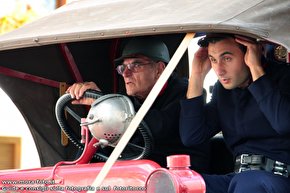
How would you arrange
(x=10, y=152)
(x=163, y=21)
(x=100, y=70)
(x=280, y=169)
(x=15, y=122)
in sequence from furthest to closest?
(x=15, y=122) → (x=10, y=152) → (x=100, y=70) → (x=280, y=169) → (x=163, y=21)

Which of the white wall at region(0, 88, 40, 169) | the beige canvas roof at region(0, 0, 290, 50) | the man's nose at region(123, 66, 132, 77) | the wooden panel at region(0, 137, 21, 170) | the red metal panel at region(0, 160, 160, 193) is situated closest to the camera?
the beige canvas roof at region(0, 0, 290, 50)

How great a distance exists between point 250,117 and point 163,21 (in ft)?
2.46

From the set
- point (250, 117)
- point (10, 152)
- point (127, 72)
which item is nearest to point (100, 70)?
point (127, 72)

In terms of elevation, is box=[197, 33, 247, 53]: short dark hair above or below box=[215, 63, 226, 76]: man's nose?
above

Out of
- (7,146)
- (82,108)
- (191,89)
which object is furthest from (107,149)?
(7,146)

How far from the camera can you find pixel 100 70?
4.98 metres

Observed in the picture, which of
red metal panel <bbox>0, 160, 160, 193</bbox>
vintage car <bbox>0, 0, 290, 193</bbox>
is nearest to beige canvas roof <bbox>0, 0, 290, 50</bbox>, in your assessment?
vintage car <bbox>0, 0, 290, 193</bbox>

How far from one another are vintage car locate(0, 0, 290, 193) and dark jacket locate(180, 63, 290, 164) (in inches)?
8.0

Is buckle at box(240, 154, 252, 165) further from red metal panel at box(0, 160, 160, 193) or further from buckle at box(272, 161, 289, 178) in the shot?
red metal panel at box(0, 160, 160, 193)

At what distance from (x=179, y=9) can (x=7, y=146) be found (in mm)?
7274

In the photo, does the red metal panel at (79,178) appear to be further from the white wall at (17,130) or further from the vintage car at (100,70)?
the white wall at (17,130)

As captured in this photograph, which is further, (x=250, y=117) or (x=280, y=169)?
(x=250, y=117)

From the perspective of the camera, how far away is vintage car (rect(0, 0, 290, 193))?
10.7ft

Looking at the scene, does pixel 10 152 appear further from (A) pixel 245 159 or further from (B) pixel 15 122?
(A) pixel 245 159
